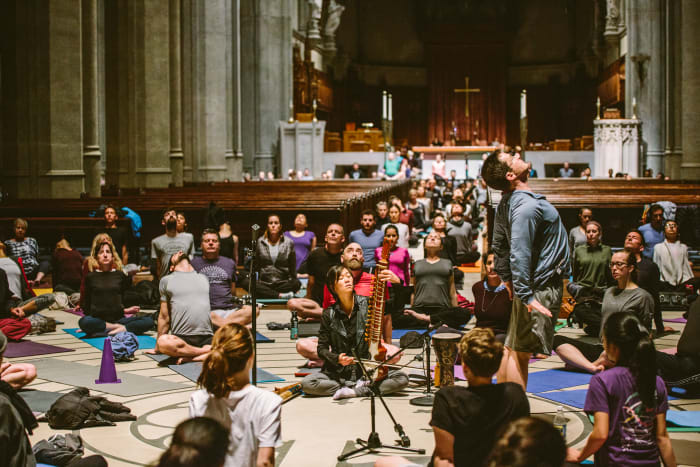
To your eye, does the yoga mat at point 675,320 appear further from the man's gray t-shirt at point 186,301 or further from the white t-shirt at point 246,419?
the white t-shirt at point 246,419

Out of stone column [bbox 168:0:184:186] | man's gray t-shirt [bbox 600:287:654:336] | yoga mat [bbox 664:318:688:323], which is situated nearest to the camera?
man's gray t-shirt [bbox 600:287:654:336]

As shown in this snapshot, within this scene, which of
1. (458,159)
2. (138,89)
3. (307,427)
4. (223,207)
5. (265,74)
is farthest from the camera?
(458,159)

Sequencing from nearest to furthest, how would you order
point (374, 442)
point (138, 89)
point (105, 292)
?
point (374, 442) → point (105, 292) → point (138, 89)

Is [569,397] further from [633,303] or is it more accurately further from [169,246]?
[169,246]

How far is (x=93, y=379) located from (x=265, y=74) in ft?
88.3

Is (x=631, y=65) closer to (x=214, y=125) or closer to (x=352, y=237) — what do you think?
(x=214, y=125)

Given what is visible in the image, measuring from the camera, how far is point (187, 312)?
388 inches

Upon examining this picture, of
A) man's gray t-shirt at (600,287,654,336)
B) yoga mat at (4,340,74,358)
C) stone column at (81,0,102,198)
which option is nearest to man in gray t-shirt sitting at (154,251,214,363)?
yoga mat at (4,340,74,358)

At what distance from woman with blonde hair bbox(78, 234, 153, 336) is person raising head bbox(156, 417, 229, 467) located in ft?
27.6

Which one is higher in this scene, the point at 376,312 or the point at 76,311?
the point at 376,312

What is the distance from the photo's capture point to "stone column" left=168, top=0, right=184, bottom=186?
27.1 metres

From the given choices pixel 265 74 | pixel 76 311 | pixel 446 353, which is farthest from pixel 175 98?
pixel 446 353

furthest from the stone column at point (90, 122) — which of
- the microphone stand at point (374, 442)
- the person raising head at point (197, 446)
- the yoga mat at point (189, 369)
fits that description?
the person raising head at point (197, 446)

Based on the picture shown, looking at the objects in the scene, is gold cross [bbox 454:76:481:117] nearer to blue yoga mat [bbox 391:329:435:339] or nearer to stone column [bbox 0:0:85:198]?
stone column [bbox 0:0:85:198]
